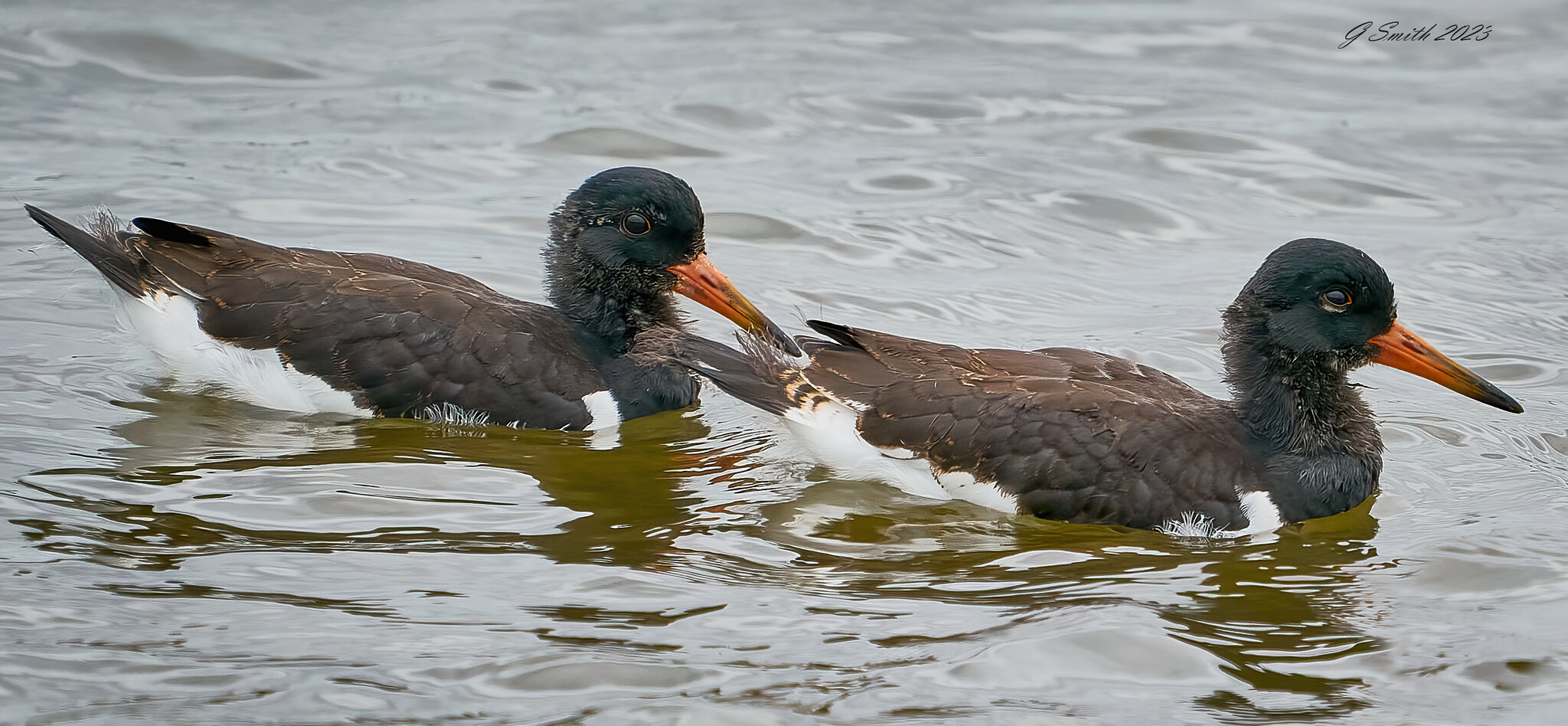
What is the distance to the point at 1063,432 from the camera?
7.61 meters

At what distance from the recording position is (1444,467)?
28.4 feet

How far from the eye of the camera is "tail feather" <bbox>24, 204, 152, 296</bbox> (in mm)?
8953

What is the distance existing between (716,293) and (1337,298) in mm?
3236

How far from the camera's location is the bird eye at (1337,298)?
771cm

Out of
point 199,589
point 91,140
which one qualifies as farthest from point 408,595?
point 91,140

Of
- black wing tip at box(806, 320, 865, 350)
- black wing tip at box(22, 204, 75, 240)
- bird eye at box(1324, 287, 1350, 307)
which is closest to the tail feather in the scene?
black wing tip at box(22, 204, 75, 240)

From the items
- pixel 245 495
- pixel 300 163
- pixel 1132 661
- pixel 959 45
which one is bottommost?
pixel 1132 661

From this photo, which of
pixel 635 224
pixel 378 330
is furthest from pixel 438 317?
pixel 635 224

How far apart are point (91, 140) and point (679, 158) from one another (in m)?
4.71

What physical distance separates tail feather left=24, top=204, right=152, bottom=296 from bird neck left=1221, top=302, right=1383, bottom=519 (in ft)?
18.6

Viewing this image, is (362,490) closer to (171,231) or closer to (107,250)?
(171,231)

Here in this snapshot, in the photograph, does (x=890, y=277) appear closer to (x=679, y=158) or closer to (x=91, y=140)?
(x=679, y=158)

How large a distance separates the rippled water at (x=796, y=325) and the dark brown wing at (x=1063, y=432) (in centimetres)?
21

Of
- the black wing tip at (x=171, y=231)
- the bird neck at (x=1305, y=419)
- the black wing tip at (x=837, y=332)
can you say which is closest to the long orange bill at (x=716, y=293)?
the black wing tip at (x=837, y=332)
